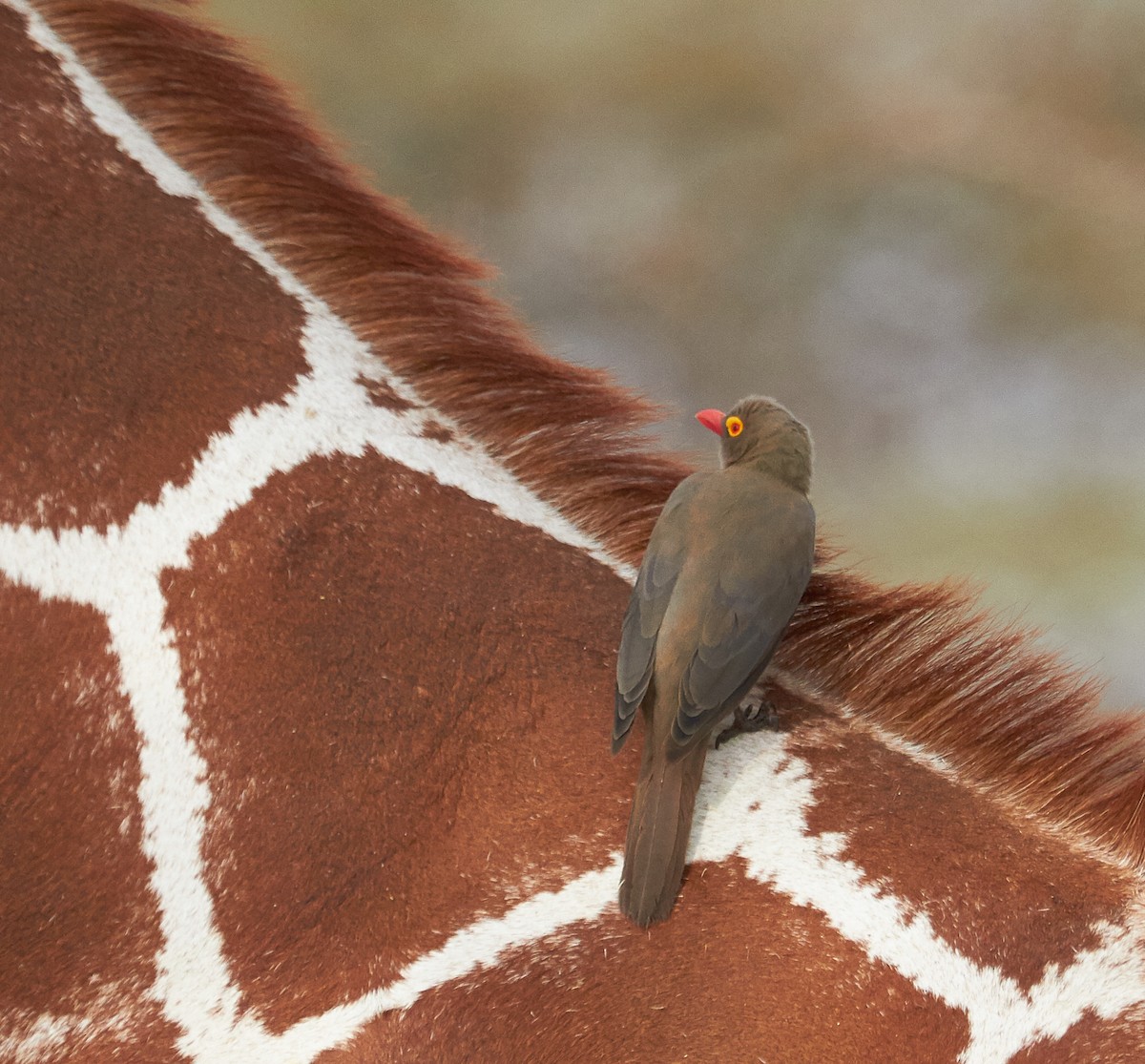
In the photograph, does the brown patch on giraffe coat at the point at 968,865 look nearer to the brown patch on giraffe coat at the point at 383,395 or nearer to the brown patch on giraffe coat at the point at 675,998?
the brown patch on giraffe coat at the point at 675,998

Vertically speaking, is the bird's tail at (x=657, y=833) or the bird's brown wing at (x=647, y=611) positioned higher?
the bird's brown wing at (x=647, y=611)

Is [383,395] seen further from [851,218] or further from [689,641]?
[851,218]

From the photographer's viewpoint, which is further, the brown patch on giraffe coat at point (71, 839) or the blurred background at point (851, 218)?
the blurred background at point (851, 218)

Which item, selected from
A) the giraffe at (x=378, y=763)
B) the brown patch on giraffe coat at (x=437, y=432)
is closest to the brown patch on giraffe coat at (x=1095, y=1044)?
the giraffe at (x=378, y=763)

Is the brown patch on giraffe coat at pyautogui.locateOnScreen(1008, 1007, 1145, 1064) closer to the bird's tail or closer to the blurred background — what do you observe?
the bird's tail

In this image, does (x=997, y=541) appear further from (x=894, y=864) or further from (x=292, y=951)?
(x=292, y=951)

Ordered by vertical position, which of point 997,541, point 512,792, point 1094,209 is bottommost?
point 997,541

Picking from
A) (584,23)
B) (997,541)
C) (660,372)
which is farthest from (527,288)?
(997,541)
